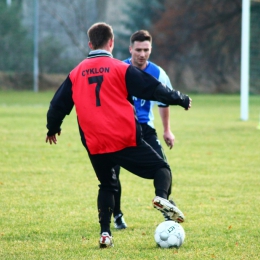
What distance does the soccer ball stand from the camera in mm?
5426

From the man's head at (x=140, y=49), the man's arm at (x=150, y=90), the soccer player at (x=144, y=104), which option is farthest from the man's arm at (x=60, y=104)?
the man's head at (x=140, y=49)

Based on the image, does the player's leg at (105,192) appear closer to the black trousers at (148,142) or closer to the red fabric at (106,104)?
the red fabric at (106,104)

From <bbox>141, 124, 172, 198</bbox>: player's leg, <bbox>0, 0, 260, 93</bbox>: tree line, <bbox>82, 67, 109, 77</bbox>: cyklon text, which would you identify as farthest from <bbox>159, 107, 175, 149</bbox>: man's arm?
<bbox>0, 0, 260, 93</bbox>: tree line

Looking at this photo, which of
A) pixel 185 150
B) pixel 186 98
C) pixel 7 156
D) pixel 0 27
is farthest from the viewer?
pixel 0 27

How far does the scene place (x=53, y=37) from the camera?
1651 inches

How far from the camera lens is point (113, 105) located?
17.3 feet

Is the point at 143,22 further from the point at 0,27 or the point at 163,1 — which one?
the point at 0,27

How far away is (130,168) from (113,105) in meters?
0.57

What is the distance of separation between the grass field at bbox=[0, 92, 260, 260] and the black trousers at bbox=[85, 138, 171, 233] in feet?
1.27

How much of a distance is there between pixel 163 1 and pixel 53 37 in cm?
772

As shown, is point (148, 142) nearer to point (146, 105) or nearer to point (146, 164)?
point (146, 105)

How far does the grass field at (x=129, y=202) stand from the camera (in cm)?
548

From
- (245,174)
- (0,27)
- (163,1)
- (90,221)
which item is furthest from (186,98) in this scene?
(163,1)

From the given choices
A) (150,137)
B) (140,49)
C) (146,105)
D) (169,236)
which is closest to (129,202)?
(150,137)
